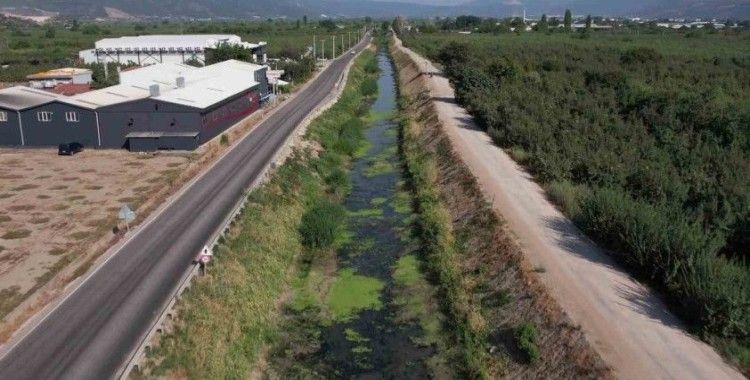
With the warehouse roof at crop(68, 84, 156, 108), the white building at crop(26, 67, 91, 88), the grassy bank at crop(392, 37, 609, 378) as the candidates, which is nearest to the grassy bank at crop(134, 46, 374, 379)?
the grassy bank at crop(392, 37, 609, 378)

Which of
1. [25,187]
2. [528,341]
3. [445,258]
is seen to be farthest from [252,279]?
[25,187]

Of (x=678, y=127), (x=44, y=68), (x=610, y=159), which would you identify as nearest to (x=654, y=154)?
(x=610, y=159)

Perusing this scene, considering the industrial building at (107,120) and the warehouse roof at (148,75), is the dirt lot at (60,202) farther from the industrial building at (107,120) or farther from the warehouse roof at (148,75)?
the warehouse roof at (148,75)

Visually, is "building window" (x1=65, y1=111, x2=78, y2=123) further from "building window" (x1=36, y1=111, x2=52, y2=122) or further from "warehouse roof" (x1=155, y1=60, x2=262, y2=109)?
"warehouse roof" (x1=155, y1=60, x2=262, y2=109)

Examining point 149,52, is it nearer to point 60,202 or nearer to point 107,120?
point 107,120

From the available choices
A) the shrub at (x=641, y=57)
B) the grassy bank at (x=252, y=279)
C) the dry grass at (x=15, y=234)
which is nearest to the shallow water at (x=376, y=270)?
the grassy bank at (x=252, y=279)
